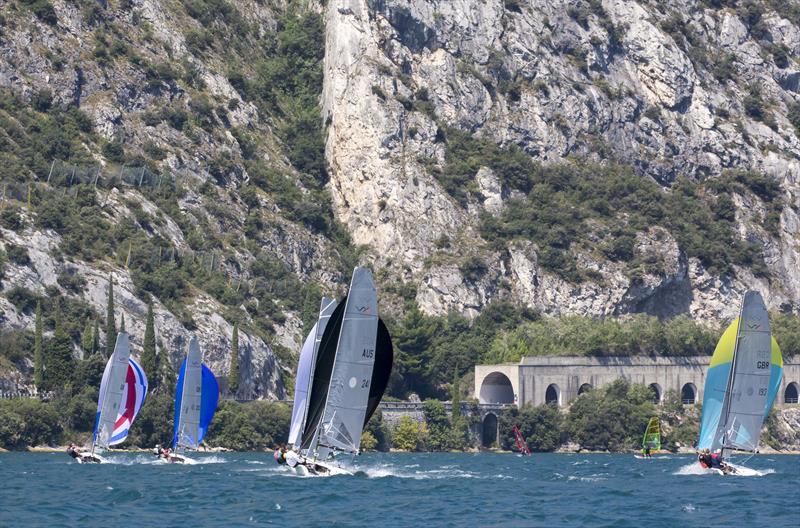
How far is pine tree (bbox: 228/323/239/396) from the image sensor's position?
127812 mm

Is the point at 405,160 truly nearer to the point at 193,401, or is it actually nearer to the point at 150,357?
the point at 150,357

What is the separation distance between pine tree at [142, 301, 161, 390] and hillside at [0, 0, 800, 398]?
30.7ft

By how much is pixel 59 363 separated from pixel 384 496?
53707 mm

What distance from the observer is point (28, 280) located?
412 ft

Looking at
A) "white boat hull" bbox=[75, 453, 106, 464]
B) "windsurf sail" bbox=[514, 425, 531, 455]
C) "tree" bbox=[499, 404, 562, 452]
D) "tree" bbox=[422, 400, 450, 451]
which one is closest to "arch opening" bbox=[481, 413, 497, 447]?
"tree" bbox=[499, 404, 562, 452]

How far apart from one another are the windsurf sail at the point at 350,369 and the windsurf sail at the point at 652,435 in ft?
187

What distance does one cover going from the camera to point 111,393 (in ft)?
303

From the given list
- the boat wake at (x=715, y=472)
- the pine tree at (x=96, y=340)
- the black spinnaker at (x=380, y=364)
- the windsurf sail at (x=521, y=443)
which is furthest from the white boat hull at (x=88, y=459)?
the windsurf sail at (x=521, y=443)

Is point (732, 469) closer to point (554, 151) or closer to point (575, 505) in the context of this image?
point (575, 505)

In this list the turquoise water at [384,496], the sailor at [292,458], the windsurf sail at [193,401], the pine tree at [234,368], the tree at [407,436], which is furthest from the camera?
the pine tree at [234,368]

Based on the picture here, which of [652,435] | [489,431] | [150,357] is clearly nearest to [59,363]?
[150,357]

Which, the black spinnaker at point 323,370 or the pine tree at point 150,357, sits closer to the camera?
the black spinnaker at point 323,370

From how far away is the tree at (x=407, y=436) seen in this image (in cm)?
12662

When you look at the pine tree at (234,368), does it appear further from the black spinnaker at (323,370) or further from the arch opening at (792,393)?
the black spinnaker at (323,370)
